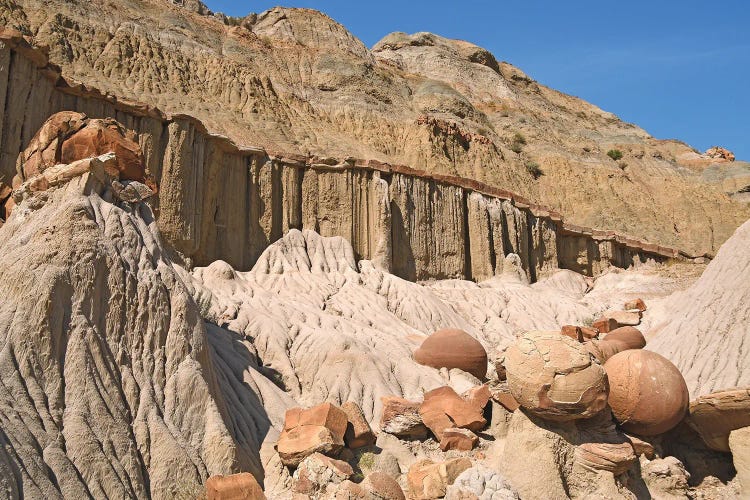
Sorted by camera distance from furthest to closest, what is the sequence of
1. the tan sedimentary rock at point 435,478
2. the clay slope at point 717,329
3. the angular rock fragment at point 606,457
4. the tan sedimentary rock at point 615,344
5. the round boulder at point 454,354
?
the round boulder at point 454,354 < the tan sedimentary rock at point 615,344 < the clay slope at point 717,329 < the angular rock fragment at point 606,457 < the tan sedimentary rock at point 435,478

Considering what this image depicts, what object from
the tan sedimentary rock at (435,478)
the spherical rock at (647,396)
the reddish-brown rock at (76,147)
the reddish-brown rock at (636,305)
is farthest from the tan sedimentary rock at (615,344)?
the reddish-brown rock at (76,147)

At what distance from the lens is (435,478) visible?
12.6m

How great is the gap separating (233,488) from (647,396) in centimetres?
762

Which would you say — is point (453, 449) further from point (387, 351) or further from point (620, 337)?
point (620, 337)

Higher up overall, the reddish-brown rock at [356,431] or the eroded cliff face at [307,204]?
the eroded cliff face at [307,204]

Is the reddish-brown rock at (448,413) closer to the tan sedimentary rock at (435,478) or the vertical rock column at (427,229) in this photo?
the tan sedimentary rock at (435,478)

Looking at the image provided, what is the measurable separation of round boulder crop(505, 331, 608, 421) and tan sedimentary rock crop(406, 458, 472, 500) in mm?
1589

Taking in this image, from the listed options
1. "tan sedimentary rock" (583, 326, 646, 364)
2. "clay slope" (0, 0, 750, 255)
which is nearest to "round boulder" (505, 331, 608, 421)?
"tan sedimentary rock" (583, 326, 646, 364)

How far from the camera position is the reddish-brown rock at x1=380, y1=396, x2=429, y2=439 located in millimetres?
15359

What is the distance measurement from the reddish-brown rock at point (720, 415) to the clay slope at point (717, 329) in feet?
4.61

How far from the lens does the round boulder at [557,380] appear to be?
12.5 m

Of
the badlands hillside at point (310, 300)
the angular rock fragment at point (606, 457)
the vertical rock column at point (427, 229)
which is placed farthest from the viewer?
the vertical rock column at point (427, 229)

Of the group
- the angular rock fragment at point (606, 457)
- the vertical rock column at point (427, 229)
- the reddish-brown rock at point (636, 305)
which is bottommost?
the angular rock fragment at point (606, 457)

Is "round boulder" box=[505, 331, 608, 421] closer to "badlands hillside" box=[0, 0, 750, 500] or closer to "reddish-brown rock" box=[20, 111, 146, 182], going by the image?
"badlands hillside" box=[0, 0, 750, 500]
